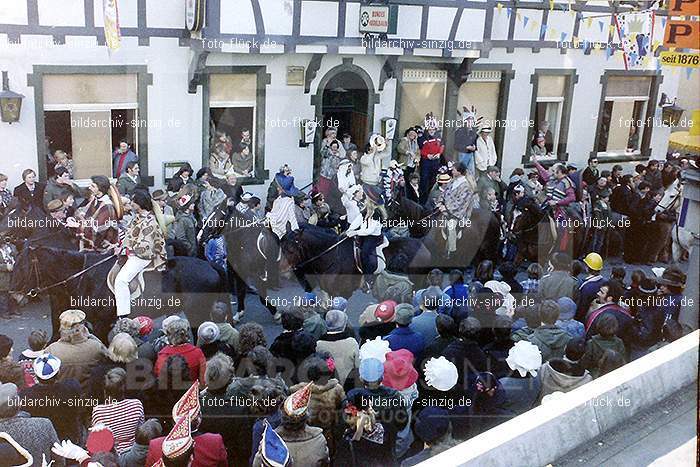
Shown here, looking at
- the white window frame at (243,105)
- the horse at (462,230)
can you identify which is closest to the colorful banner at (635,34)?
the horse at (462,230)

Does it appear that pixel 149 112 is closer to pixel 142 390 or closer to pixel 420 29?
pixel 420 29

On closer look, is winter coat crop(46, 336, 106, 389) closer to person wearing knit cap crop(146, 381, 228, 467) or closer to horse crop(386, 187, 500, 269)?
person wearing knit cap crop(146, 381, 228, 467)

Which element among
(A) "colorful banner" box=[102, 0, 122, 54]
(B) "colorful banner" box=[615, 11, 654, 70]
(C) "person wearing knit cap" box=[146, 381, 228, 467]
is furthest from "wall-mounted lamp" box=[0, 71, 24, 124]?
(B) "colorful banner" box=[615, 11, 654, 70]

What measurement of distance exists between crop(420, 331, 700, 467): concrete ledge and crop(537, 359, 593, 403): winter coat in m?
1.38

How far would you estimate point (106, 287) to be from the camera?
8.53 meters

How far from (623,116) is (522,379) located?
13.3m

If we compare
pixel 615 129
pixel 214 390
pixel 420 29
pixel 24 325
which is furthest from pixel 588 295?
pixel 615 129

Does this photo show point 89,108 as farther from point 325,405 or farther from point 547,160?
point 547,160

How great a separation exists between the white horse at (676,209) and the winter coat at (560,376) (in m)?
7.08

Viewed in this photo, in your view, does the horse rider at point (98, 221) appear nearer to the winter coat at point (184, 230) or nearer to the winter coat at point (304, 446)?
the winter coat at point (184, 230)

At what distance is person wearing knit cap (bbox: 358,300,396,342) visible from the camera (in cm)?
728

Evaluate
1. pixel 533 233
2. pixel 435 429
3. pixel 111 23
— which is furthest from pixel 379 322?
pixel 111 23

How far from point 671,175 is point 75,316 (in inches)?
439

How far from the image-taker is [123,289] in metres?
8.50
